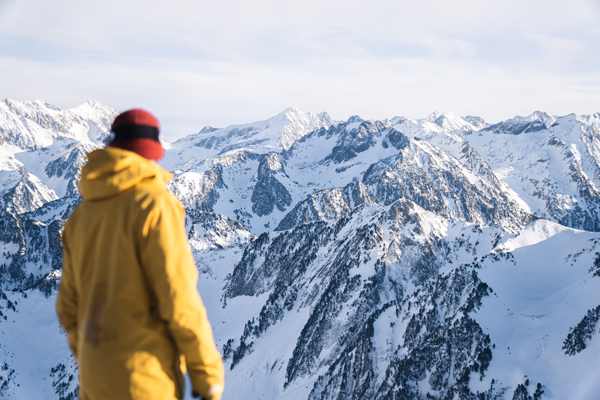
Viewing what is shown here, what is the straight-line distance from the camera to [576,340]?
4019cm

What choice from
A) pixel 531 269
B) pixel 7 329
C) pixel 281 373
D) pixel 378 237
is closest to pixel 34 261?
pixel 7 329

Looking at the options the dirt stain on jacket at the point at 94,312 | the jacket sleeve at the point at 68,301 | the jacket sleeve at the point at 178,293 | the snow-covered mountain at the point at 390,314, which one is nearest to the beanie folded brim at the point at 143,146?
the jacket sleeve at the point at 178,293

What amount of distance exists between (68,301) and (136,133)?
5.99 feet

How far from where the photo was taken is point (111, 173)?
3.57 metres

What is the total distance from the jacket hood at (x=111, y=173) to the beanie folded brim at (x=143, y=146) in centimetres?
24

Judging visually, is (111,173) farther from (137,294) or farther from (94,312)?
(94,312)

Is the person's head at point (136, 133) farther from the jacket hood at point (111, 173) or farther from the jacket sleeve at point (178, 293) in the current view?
the jacket sleeve at point (178, 293)

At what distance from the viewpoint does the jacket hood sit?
3531mm

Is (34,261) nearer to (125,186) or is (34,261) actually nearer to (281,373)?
(281,373)

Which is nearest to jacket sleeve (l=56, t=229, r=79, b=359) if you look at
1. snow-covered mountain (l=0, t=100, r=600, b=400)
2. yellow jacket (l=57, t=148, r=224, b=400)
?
yellow jacket (l=57, t=148, r=224, b=400)

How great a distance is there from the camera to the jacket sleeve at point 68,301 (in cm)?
417

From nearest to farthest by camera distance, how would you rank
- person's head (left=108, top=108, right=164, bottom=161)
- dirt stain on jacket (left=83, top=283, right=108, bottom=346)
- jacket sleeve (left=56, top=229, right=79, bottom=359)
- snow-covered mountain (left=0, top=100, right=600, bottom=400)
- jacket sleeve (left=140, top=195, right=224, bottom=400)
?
jacket sleeve (left=140, top=195, right=224, bottom=400)
dirt stain on jacket (left=83, top=283, right=108, bottom=346)
person's head (left=108, top=108, right=164, bottom=161)
jacket sleeve (left=56, top=229, right=79, bottom=359)
snow-covered mountain (left=0, top=100, right=600, bottom=400)

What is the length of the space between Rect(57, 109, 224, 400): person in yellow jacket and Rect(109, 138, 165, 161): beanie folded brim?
218mm

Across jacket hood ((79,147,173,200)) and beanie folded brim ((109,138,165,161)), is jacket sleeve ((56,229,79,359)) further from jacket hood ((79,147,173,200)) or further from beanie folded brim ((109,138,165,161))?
beanie folded brim ((109,138,165,161))
